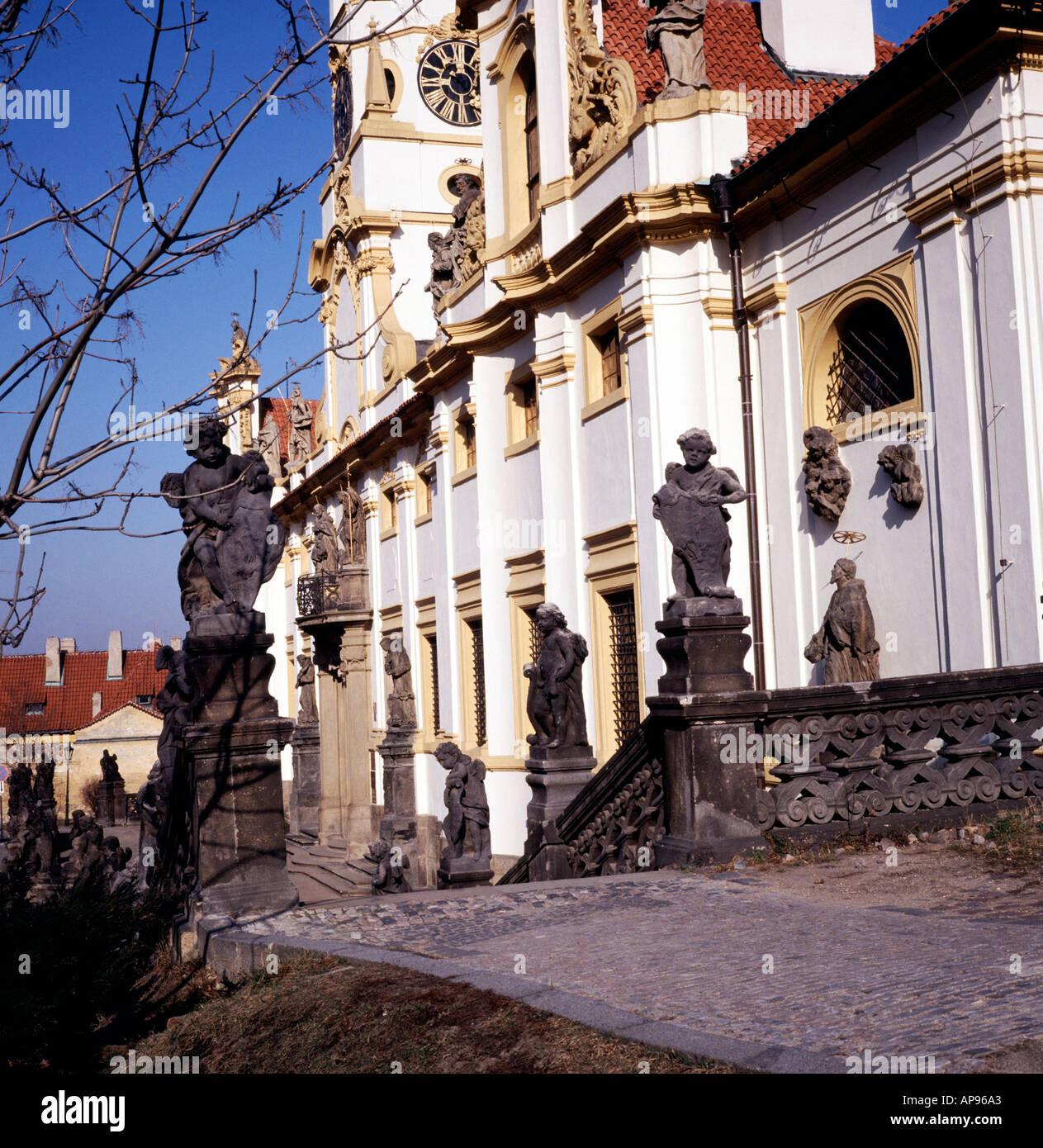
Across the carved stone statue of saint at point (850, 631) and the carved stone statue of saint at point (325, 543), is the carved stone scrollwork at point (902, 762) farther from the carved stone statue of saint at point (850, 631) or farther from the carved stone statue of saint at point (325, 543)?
the carved stone statue of saint at point (325, 543)

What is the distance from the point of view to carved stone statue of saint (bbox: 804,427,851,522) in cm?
1433

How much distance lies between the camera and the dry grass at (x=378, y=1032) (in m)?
4.57

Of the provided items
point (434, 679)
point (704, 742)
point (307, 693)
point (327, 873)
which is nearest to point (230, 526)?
point (704, 742)

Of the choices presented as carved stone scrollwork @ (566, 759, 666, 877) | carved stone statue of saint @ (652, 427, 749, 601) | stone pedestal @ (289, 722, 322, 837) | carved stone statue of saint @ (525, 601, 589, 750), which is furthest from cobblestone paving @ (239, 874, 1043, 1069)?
stone pedestal @ (289, 722, 322, 837)

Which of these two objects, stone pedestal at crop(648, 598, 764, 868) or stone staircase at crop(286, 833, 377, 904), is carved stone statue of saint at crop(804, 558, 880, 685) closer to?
stone pedestal at crop(648, 598, 764, 868)

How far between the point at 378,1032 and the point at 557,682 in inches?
353

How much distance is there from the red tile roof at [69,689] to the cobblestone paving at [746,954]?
51.5 m

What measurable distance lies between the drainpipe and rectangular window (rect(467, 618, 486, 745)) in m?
7.85

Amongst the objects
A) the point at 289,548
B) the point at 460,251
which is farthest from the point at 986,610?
the point at 289,548

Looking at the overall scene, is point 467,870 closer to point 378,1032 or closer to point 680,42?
point 378,1032

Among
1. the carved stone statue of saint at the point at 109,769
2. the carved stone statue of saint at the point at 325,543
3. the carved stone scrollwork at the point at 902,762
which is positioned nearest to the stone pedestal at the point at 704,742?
the carved stone scrollwork at the point at 902,762

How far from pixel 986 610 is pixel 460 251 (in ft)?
48.4

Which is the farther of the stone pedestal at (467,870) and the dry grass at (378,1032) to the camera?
the stone pedestal at (467,870)

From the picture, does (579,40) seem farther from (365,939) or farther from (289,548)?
(289,548)
